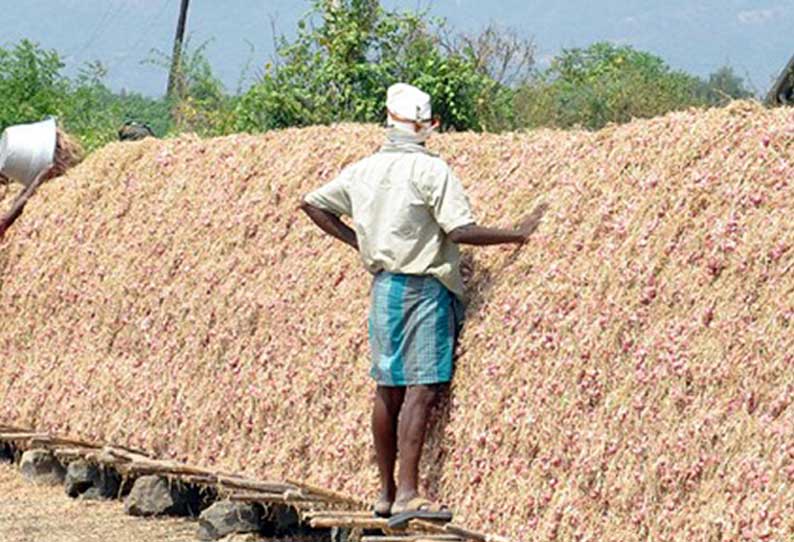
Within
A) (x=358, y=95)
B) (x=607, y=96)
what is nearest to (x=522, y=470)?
(x=358, y=95)

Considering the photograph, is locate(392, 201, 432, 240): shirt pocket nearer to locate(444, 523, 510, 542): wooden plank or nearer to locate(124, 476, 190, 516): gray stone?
locate(444, 523, 510, 542): wooden plank

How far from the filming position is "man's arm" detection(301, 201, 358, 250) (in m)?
9.23

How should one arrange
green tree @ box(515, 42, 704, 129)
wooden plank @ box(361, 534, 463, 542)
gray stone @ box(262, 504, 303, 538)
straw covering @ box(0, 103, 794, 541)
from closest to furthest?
straw covering @ box(0, 103, 794, 541)
wooden plank @ box(361, 534, 463, 542)
gray stone @ box(262, 504, 303, 538)
green tree @ box(515, 42, 704, 129)

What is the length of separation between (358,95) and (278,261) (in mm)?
9795

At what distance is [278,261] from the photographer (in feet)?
35.9

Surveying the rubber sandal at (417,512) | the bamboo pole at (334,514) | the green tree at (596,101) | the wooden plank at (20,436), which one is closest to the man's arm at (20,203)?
the wooden plank at (20,436)

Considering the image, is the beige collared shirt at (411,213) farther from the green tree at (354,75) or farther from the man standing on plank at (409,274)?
the green tree at (354,75)

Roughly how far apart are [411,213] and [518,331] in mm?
745

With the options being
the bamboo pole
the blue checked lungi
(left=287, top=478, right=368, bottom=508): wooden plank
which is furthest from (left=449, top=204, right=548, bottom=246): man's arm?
(left=287, top=478, right=368, bottom=508): wooden plank

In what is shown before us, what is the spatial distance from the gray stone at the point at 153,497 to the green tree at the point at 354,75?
8.94 meters

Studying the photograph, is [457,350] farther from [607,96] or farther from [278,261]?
[607,96]

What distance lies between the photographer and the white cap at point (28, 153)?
46.0ft

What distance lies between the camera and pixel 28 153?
14.0 m

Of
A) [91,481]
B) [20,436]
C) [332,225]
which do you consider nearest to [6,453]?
[20,436]
